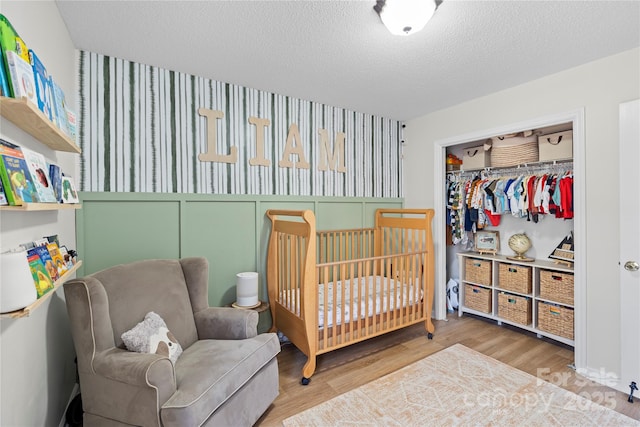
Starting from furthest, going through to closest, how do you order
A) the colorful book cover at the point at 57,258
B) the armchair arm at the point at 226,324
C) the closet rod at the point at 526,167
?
the closet rod at the point at 526,167 < the armchair arm at the point at 226,324 < the colorful book cover at the point at 57,258

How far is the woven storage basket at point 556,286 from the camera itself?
2.72 m

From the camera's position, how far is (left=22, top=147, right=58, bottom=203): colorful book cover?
3.66ft

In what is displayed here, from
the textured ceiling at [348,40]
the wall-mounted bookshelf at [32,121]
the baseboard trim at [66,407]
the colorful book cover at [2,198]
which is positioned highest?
the textured ceiling at [348,40]

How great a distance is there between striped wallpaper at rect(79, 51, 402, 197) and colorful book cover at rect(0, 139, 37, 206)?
1.14 meters

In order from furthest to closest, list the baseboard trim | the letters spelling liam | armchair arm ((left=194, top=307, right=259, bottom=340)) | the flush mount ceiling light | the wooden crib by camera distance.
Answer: the letters spelling liam, the wooden crib, armchair arm ((left=194, top=307, right=259, bottom=340)), the baseboard trim, the flush mount ceiling light

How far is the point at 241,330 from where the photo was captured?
193 cm

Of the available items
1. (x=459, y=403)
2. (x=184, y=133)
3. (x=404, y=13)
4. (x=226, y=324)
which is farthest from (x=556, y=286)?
(x=184, y=133)

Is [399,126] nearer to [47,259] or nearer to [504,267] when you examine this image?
[504,267]

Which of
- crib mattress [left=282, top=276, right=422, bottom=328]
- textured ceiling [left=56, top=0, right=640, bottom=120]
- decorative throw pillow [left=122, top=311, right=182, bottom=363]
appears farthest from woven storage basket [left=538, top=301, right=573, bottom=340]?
decorative throw pillow [left=122, top=311, right=182, bottom=363]

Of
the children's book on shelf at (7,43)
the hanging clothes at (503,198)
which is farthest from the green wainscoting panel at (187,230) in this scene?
the hanging clothes at (503,198)

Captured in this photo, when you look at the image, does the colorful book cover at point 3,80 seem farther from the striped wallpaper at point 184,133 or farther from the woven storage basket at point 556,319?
the woven storage basket at point 556,319

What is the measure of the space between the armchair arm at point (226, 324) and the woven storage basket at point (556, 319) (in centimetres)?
273

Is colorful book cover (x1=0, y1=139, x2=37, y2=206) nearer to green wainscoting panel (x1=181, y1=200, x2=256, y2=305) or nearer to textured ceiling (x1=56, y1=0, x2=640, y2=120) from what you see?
textured ceiling (x1=56, y1=0, x2=640, y2=120)

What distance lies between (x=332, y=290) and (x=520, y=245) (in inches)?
85.4
